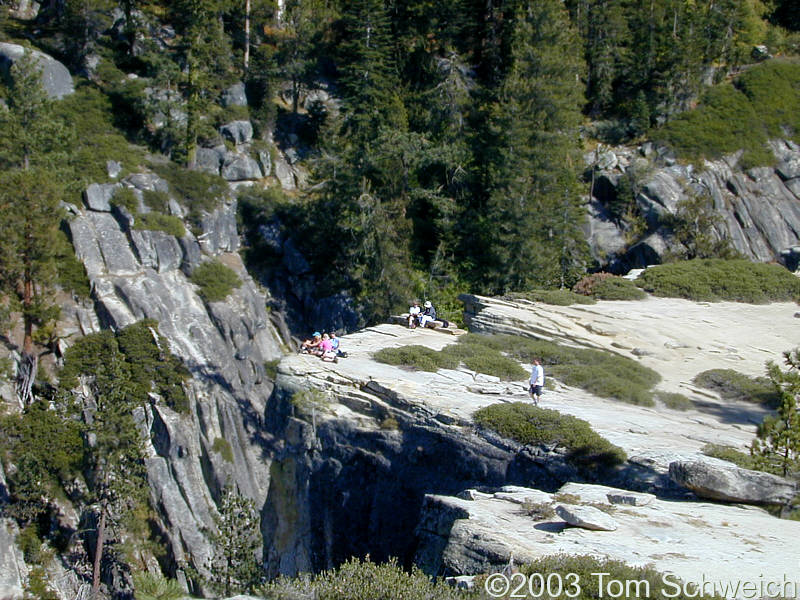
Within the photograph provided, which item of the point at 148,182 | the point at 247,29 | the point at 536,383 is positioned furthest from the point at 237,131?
the point at 536,383

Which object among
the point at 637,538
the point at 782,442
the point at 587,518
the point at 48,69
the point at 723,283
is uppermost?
the point at 48,69

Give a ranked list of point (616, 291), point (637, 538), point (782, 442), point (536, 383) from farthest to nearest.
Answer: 1. point (616, 291)
2. point (536, 383)
3. point (782, 442)
4. point (637, 538)

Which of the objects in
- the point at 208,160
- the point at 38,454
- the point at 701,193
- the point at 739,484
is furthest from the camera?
the point at 208,160

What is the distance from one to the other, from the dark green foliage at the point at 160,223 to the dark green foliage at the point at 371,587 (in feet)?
77.7

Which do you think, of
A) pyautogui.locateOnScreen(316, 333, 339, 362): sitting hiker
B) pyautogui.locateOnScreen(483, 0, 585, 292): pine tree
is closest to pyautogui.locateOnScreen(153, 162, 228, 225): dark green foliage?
pyautogui.locateOnScreen(483, 0, 585, 292): pine tree

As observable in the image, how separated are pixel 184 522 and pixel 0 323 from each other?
9.60m

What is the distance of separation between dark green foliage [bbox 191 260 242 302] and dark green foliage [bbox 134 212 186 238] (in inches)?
69.2

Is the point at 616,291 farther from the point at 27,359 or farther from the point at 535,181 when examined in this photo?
the point at 27,359

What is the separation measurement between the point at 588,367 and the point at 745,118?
2758cm

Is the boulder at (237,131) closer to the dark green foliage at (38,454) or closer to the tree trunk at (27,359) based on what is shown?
the tree trunk at (27,359)

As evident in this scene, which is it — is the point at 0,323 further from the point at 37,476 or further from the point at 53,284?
the point at 37,476

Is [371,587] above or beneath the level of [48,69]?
beneath

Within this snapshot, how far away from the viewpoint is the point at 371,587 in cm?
884

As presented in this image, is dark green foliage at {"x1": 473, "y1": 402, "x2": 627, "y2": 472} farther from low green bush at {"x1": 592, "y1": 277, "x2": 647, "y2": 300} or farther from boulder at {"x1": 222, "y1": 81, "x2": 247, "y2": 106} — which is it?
boulder at {"x1": 222, "y1": 81, "x2": 247, "y2": 106}
